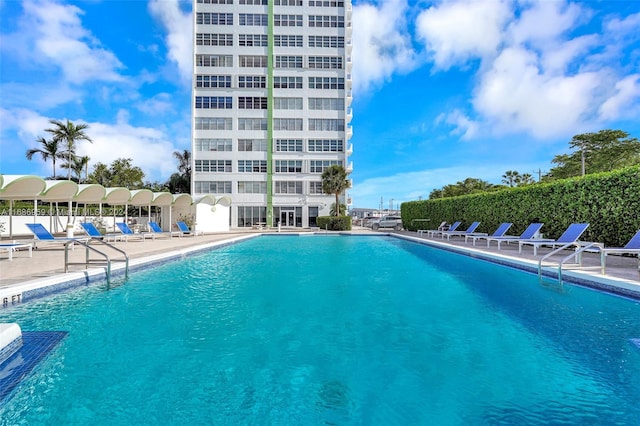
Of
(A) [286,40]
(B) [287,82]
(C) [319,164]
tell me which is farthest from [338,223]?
(A) [286,40]

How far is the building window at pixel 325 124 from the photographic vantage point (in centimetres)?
3975

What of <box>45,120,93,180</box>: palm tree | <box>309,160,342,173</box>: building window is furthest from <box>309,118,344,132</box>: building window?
<box>45,120,93,180</box>: palm tree

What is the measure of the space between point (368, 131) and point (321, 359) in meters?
42.2

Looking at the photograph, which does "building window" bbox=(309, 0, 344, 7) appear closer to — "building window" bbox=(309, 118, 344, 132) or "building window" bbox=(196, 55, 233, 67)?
"building window" bbox=(196, 55, 233, 67)

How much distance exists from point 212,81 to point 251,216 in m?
→ 16.0

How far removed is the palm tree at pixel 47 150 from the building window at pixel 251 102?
20081 mm

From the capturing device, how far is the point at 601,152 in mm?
40844

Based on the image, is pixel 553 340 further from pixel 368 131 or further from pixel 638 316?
pixel 368 131

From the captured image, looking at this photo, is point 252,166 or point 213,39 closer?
point 213,39

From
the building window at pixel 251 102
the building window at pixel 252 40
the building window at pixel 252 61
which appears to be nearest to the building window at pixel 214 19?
the building window at pixel 252 40

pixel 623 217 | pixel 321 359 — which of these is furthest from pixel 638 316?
pixel 623 217

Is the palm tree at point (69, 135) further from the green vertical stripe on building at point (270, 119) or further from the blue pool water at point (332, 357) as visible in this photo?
the blue pool water at point (332, 357)

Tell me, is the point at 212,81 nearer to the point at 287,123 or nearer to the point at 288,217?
the point at 287,123

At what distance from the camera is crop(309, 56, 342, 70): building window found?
3971cm
